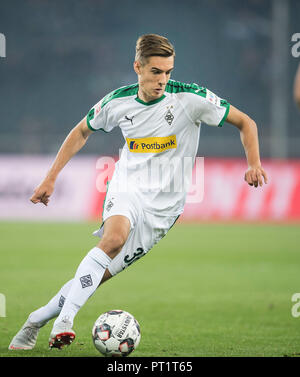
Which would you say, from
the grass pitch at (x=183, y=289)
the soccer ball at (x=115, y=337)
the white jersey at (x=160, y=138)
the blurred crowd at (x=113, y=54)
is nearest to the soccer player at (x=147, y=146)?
the white jersey at (x=160, y=138)

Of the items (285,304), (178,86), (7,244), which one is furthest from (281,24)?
(178,86)

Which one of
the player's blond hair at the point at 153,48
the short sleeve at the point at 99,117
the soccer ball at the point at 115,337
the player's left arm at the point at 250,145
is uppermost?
the player's blond hair at the point at 153,48

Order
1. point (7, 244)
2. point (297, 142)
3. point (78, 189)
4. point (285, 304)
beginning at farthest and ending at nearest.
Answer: point (297, 142), point (78, 189), point (7, 244), point (285, 304)

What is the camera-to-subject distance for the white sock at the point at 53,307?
517 centimetres

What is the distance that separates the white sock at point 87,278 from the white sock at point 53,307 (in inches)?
12.1

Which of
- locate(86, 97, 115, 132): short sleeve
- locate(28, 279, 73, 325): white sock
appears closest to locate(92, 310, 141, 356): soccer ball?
locate(28, 279, 73, 325): white sock

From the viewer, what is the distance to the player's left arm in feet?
16.3

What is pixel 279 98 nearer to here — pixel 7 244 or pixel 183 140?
pixel 7 244

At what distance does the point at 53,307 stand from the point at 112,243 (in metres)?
0.75

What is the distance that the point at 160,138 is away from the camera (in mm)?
5398

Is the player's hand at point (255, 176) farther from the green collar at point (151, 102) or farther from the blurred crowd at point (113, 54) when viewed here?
the blurred crowd at point (113, 54)

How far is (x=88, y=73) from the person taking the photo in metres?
29.2

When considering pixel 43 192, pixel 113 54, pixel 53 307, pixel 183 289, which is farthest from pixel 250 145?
pixel 113 54
